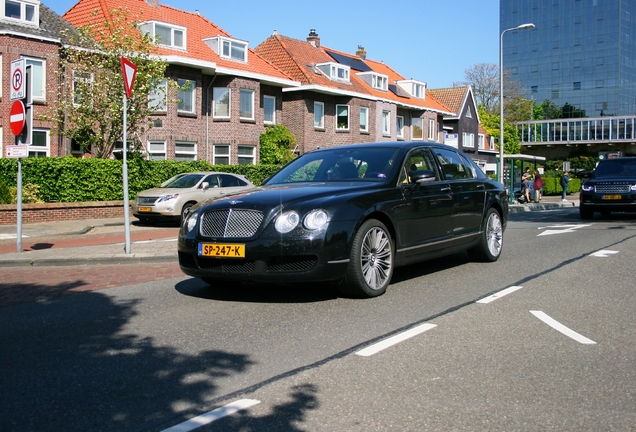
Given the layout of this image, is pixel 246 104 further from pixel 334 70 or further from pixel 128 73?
pixel 128 73

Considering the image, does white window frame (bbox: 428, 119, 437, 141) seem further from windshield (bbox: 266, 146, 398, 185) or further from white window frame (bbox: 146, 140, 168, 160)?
windshield (bbox: 266, 146, 398, 185)

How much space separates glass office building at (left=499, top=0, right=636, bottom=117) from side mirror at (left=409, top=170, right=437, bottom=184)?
420ft

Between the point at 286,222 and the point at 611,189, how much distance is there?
15.1 metres

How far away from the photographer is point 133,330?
549 centimetres

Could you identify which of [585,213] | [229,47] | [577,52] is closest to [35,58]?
[229,47]

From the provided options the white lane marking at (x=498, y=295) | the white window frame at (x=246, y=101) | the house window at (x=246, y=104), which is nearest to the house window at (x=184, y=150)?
the white window frame at (x=246, y=101)

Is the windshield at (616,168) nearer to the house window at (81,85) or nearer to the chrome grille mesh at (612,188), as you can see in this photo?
the chrome grille mesh at (612,188)

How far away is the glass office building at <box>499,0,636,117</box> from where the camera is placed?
127438mm

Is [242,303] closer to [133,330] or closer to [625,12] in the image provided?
[133,330]

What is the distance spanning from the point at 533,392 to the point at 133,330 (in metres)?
3.18

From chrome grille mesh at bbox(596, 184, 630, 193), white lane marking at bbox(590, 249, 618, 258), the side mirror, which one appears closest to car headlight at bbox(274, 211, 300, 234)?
the side mirror

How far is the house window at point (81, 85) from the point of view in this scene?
75.6ft

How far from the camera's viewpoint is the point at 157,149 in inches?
1167

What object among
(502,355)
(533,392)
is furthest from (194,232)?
(533,392)
